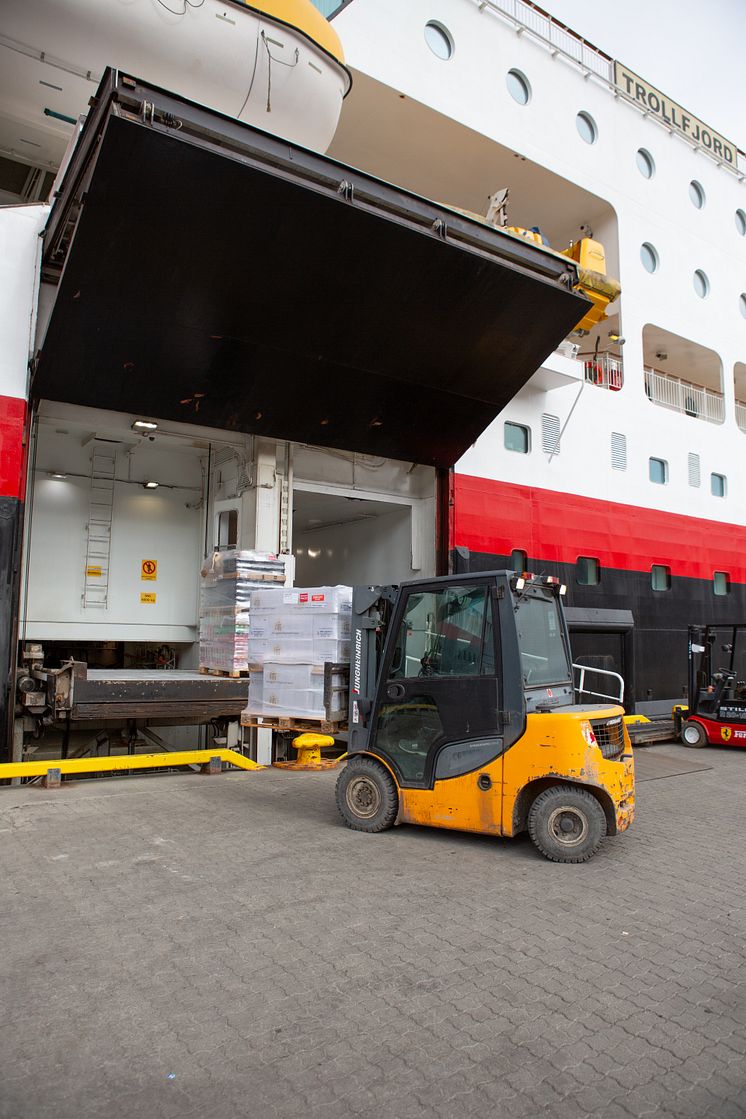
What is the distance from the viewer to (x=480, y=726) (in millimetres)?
5285

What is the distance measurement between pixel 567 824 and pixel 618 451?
11563 millimetres

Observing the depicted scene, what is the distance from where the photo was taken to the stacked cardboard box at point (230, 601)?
30.4ft

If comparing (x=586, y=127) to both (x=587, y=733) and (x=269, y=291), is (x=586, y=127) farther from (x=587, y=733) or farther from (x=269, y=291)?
(x=587, y=733)

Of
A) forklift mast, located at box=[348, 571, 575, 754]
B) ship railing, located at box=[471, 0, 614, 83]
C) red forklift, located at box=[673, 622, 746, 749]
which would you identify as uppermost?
ship railing, located at box=[471, 0, 614, 83]

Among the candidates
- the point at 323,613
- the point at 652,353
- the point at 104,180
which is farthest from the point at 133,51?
the point at 652,353

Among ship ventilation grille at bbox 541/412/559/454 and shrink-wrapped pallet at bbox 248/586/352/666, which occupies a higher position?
ship ventilation grille at bbox 541/412/559/454

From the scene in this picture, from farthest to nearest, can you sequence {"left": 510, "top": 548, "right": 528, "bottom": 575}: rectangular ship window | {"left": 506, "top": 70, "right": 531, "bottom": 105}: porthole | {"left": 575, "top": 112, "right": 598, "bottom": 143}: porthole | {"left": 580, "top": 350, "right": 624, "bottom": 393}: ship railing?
{"left": 580, "top": 350, "right": 624, "bottom": 393}: ship railing < {"left": 575, "top": 112, "right": 598, "bottom": 143}: porthole < {"left": 506, "top": 70, "right": 531, "bottom": 105}: porthole < {"left": 510, "top": 548, "right": 528, "bottom": 575}: rectangular ship window

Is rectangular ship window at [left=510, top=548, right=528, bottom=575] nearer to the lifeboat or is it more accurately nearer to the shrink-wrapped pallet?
the shrink-wrapped pallet

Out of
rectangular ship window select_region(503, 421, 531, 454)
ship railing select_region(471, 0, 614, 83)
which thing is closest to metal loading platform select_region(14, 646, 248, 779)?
rectangular ship window select_region(503, 421, 531, 454)

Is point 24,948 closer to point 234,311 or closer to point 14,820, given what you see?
point 14,820

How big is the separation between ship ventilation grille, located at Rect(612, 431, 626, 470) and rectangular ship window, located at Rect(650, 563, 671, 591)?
2183 millimetres

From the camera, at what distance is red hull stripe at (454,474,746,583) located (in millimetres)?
12992

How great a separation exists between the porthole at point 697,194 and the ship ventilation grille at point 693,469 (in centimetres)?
642

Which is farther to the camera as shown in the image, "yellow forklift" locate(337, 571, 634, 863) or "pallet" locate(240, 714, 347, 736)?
"pallet" locate(240, 714, 347, 736)
